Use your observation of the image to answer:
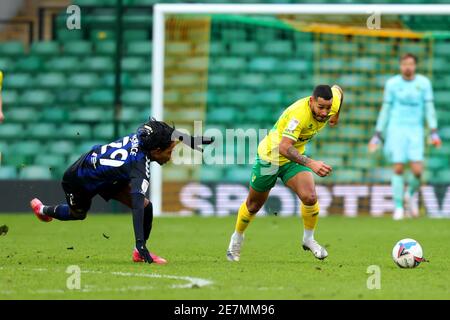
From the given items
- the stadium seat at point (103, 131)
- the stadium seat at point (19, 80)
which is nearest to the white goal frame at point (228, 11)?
the stadium seat at point (103, 131)

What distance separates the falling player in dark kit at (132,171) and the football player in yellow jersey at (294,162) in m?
0.69

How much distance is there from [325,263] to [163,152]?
66.9 inches

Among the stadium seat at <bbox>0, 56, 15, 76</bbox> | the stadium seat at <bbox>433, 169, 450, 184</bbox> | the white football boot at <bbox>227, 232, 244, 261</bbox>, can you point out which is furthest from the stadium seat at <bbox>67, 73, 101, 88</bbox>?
the white football boot at <bbox>227, 232, 244, 261</bbox>

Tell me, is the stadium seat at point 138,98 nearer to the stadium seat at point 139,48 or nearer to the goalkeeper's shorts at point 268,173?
the stadium seat at point 139,48

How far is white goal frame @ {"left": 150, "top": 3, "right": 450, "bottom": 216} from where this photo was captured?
54.5 feet

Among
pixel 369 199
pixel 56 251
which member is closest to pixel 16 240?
pixel 56 251

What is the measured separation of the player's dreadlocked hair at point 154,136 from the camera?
9.29m

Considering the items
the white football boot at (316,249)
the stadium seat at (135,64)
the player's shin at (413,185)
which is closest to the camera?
the white football boot at (316,249)

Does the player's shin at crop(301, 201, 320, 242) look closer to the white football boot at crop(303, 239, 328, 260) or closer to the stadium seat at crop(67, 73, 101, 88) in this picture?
the white football boot at crop(303, 239, 328, 260)

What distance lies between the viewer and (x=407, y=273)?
8.64 metres

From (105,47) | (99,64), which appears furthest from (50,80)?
(105,47)

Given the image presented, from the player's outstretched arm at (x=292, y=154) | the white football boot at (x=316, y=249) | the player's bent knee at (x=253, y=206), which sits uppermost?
the player's outstretched arm at (x=292, y=154)

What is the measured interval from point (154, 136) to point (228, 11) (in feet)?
25.8

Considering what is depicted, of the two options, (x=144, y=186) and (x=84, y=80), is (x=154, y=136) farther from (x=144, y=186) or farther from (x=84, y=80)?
(x=84, y=80)
